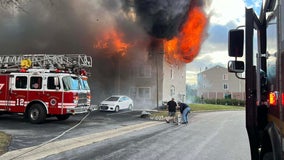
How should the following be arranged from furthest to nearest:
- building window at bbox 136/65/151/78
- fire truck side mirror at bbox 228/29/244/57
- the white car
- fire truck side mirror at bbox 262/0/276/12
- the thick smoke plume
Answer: building window at bbox 136/65/151/78
the white car
the thick smoke plume
fire truck side mirror at bbox 228/29/244/57
fire truck side mirror at bbox 262/0/276/12

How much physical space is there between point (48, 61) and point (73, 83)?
1.98 meters

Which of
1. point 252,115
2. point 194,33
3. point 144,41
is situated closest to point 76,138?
point 252,115

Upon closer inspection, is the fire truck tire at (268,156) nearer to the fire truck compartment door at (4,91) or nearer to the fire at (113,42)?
the fire truck compartment door at (4,91)

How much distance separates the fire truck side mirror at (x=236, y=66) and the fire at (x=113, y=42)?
2422cm

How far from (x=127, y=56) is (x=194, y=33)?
8.82 metres

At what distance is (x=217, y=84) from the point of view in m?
79.5

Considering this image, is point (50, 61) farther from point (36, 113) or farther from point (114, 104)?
point (114, 104)

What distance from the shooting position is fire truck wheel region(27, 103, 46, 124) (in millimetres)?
15876

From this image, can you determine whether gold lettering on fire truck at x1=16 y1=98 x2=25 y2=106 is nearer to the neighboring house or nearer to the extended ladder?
the extended ladder

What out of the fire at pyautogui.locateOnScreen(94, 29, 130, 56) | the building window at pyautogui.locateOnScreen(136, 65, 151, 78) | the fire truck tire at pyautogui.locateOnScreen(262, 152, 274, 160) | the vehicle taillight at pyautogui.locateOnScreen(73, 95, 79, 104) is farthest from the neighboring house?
the fire truck tire at pyautogui.locateOnScreen(262, 152, 274, 160)

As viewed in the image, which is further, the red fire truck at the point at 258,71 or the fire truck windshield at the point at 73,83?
the fire truck windshield at the point at 73,83

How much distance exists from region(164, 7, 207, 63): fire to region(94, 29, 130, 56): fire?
383cm

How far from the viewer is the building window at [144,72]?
35244 millimetres

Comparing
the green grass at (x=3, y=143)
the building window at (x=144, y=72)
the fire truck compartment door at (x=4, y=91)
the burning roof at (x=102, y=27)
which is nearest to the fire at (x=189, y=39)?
the burning roof at (x=102, y=27)
